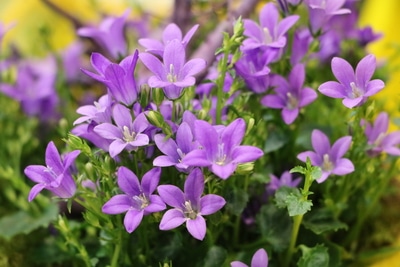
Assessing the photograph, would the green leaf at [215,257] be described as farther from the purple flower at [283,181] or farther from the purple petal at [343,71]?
the purple petal at [343,71]

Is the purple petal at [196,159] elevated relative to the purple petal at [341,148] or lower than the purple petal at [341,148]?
elevated

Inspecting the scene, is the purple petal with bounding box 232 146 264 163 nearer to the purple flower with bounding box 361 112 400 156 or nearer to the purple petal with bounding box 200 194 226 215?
the purple petal with bounding box 200 194 226 215

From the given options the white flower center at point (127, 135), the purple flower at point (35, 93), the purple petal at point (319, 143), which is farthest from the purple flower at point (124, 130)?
the purple flower at point (35, 93)

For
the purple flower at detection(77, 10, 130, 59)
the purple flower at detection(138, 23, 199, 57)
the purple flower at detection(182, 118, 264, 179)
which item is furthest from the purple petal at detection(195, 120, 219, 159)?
the purple flower at detection(77, 10, 130, 59)

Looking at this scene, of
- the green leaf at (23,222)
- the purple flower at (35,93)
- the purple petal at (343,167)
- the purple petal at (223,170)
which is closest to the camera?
the purple petal at (223,170)

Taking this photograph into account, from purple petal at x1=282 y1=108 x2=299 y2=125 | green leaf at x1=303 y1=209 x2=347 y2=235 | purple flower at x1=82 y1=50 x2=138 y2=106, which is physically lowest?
green leaf at x1=303 y1=209 x2=347 y2=235
